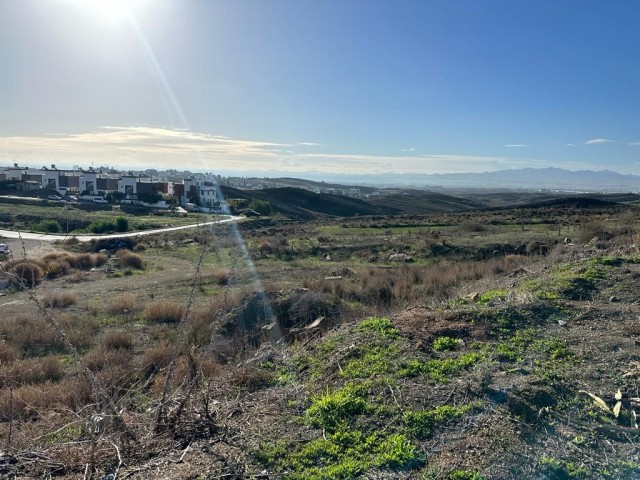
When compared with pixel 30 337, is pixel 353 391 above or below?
above

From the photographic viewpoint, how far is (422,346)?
6.55 metres

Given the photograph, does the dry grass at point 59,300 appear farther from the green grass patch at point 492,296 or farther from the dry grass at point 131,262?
the green grass patch at point 492,296

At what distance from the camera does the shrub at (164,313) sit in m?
13.9

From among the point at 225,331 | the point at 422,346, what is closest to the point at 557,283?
the point at 422,346

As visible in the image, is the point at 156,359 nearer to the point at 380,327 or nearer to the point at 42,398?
the point at 42,398

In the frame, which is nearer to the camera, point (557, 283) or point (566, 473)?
point (566, 473)

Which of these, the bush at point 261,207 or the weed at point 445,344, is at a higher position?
the weed at point 445,344

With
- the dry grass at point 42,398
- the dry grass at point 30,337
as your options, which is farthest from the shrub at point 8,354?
the dry grass at point 42,398

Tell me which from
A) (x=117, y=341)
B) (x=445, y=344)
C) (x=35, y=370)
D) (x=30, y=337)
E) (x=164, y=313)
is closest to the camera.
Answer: (x=445, y=344)

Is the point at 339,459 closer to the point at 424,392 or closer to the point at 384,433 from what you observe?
the point at 384,433

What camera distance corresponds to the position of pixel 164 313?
14.1m

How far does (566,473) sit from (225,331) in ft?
30.9

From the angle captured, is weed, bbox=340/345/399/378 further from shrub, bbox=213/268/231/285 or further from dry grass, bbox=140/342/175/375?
shrub, bbox=213/268/231/285

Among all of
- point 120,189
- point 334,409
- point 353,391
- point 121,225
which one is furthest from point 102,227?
point 334,409
